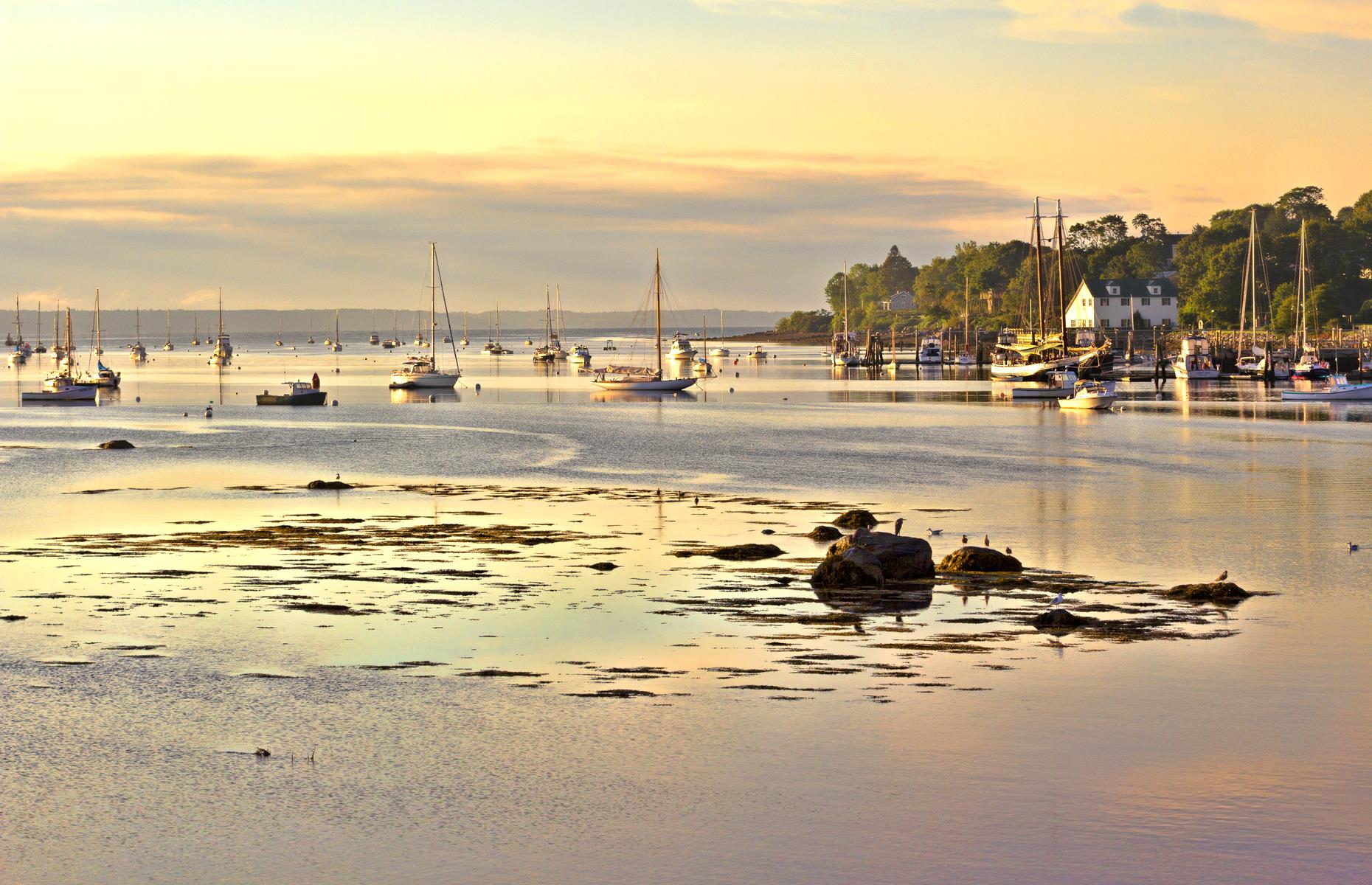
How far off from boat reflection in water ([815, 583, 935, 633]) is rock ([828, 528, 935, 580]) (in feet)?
1.83

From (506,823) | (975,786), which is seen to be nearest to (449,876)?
(506,823)

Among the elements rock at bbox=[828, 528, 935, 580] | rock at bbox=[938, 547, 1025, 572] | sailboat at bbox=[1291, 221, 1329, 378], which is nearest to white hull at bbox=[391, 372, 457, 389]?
sailboat at bbox=[1291, 221, 1329, 378]

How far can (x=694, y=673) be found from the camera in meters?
23.3

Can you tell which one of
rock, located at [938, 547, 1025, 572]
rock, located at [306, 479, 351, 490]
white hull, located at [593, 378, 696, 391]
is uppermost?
white hull, located at [593, 378, 696, 391]

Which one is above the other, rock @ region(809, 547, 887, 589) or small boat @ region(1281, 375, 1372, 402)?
small boat @ region(1281, 375, 1372, 402)

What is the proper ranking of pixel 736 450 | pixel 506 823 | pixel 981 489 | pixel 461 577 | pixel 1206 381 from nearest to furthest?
pixel 506 823 < pixel 461 577 < pixel 981 489 < pixel 736 450 < pixel 1206 381

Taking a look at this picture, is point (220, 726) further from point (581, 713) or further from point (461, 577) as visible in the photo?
point (461, 577)

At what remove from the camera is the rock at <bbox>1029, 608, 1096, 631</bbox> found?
2652cm

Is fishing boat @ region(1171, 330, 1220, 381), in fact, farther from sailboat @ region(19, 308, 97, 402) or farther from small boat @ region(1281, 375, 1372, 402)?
sailboat @ region(19, 308, 97, 402)

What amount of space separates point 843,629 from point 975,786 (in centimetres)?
889

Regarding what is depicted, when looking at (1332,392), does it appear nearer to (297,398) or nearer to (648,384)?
(648,384)

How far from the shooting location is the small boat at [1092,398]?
352 feet

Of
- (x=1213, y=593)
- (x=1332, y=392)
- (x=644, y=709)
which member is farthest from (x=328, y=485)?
(x=1332, y=392)

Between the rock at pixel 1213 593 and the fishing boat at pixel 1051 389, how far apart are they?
100121 millimetres
